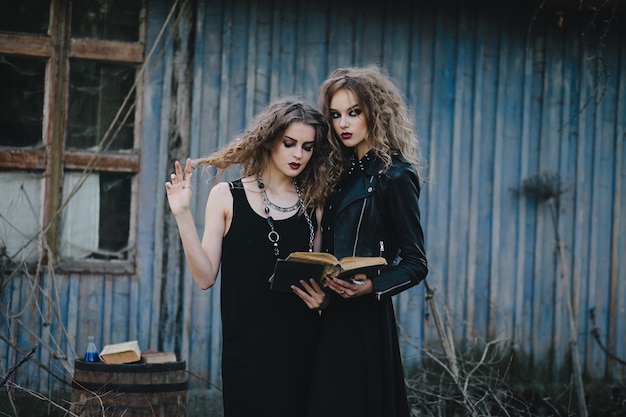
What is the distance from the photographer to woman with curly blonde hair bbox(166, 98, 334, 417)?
161 inches

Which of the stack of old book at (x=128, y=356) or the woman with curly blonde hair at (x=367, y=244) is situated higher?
the woman with curly blonde hair at (x=367, y=244)

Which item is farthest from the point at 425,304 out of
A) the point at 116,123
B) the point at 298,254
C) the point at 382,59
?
the point at 298,254

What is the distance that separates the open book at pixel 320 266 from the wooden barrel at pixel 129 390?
A: 143 centimetres

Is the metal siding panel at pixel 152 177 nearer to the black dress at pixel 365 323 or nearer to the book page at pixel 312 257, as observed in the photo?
the black dress at pixel 365 323

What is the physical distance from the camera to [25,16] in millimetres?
6402

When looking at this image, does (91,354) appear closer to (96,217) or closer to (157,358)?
(157,358)

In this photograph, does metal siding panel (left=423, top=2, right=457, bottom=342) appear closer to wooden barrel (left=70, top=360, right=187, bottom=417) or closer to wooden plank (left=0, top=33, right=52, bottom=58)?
wooden barrel (left=70, top=360, right=187, bottom=417)

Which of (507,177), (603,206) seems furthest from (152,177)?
(603,206)

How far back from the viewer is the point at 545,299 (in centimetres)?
723

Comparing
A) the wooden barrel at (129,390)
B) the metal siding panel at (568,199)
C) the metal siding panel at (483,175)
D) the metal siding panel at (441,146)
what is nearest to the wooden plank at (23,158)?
the wooden barrel at (129,390)

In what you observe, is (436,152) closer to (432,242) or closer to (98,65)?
(432,242)

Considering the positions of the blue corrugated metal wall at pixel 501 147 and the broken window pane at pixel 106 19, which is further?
the blue corrugated metal wall at pixel 501 147

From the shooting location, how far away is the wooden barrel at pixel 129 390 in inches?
192

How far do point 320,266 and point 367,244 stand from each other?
375 mm
